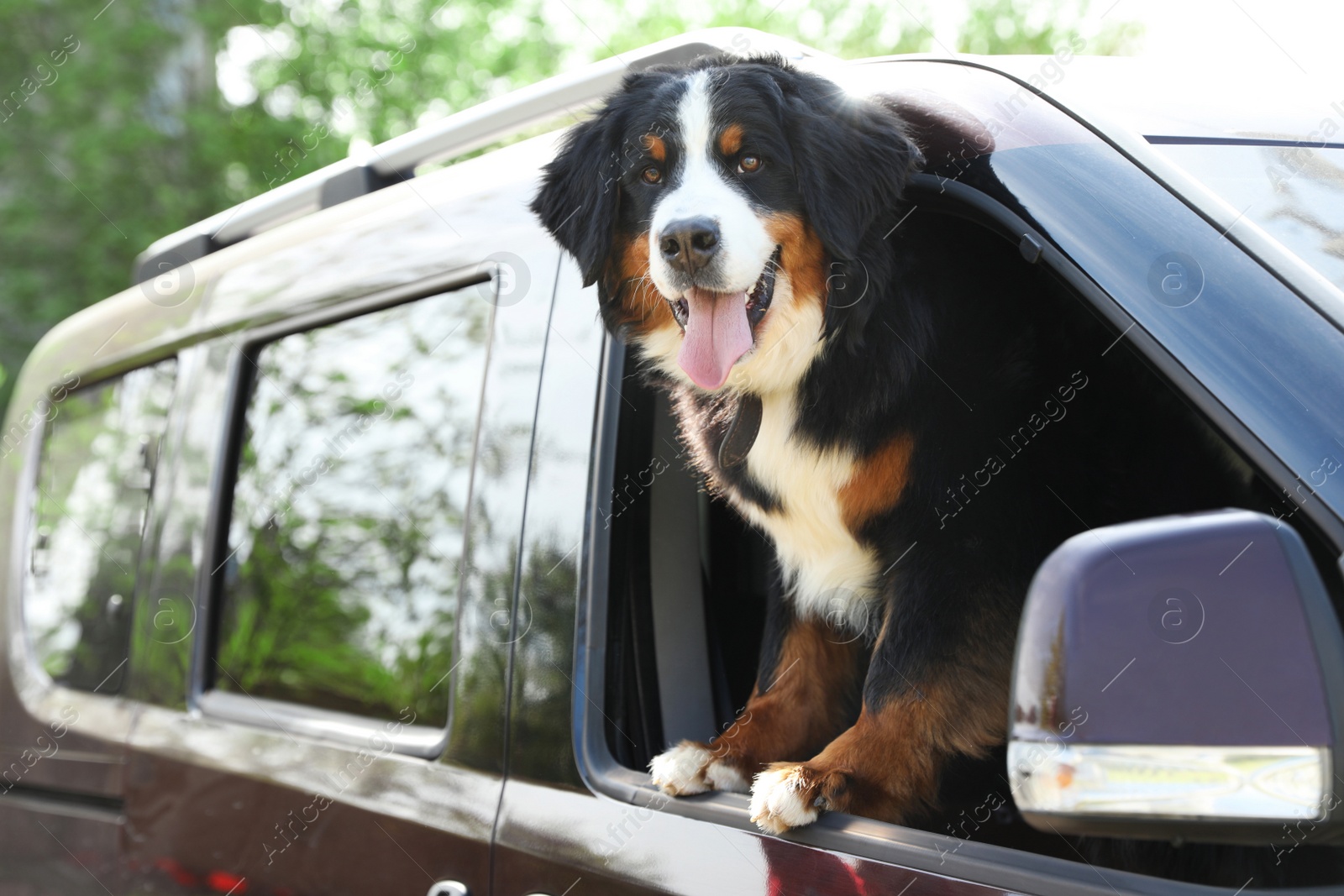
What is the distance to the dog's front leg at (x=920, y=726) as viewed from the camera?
1.72 metres

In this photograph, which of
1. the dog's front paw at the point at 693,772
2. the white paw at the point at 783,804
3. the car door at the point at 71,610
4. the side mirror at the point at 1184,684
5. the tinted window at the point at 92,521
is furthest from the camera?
the tinted window at the point at 92,521

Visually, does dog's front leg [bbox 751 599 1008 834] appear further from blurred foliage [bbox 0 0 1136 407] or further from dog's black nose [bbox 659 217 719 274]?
blurred foliage [bbox 0 0 1136 407]

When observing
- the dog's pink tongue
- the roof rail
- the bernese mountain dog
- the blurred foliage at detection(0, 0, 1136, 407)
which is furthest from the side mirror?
the blurred foliage at detection(0, 0, 1136, 407)

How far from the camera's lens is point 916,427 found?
1821 millimetres

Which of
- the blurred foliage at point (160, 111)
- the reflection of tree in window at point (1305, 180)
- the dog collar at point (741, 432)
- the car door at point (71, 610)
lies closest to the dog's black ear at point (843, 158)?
the dog collar at point (741, 432)

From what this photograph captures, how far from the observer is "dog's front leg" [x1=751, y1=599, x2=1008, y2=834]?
5.65ft

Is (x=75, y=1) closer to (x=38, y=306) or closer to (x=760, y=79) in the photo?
(x=38, y=306)

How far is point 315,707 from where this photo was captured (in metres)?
2.35

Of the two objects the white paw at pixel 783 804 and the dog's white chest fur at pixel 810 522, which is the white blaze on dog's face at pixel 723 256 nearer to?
the dog's white chest fur at pixel 810 522

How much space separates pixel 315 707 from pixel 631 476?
0.93 meters

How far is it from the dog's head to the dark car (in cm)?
9

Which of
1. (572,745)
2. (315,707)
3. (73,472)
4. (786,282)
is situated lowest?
(73,472)

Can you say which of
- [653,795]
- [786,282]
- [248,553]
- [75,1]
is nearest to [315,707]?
[248,553]

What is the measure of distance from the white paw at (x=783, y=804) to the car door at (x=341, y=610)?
0.49 metres
